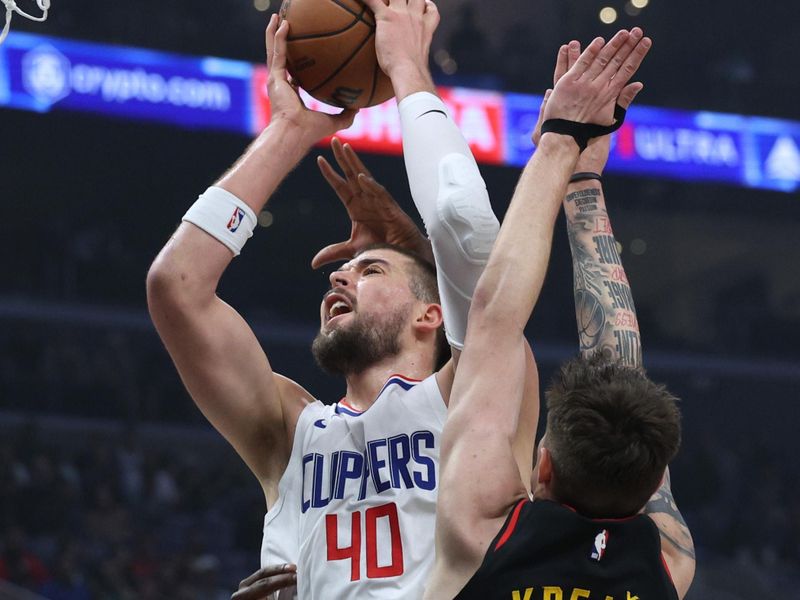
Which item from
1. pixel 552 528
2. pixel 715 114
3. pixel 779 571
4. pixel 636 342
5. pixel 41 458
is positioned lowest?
pixel 552 528

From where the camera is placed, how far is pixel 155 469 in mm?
12273

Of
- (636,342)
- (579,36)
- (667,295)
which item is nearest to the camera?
(636,342)

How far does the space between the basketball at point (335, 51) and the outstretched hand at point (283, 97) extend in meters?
0.03

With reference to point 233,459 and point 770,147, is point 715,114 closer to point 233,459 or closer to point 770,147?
point 770,147

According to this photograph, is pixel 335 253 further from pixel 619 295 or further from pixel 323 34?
pixel 619 295

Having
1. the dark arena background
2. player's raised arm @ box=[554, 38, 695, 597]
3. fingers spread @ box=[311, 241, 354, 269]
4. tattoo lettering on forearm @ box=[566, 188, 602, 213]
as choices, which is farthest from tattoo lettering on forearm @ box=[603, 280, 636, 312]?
the dark arena background

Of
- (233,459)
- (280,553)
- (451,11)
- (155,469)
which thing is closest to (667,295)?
(451,11)

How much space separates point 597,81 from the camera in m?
2.35

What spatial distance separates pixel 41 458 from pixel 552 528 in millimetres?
10220

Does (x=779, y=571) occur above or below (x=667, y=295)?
below

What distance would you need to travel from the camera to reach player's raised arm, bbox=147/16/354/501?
2822 mm

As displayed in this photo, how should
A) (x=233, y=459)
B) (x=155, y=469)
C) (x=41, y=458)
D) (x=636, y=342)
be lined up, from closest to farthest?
(x=636, y=342), (x=41, y=458), (x=155, y=469), (x=233, y=459)

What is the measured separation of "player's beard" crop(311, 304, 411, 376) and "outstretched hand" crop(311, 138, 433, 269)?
13.8 inches

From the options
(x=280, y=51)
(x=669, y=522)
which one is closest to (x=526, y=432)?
(x=669, y=522)
